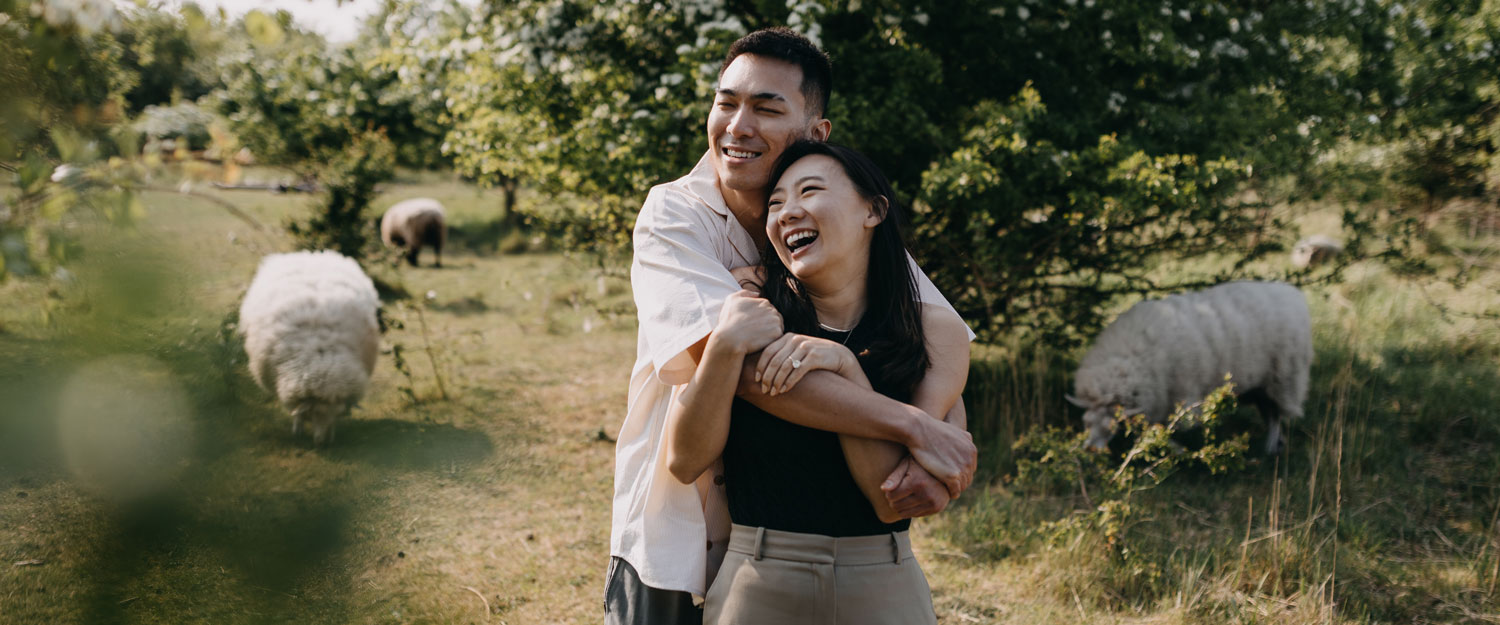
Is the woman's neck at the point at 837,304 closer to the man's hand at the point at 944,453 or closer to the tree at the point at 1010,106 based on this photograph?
the man's hand at the point at 944,453

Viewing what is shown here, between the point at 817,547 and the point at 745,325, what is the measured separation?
0.60m

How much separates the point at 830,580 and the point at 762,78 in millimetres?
1519

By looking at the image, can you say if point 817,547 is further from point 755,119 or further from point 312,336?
point 312,336

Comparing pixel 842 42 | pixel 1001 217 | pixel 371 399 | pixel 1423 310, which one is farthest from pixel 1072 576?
pixel 1423 310

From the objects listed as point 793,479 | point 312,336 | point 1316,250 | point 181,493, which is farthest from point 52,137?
point 1316,250

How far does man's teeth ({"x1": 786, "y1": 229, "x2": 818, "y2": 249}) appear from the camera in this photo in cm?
240

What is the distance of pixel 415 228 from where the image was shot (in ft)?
49.2

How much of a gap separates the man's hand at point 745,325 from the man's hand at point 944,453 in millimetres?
453

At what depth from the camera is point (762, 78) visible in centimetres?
272

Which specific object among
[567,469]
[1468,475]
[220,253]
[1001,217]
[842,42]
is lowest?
[567,469]

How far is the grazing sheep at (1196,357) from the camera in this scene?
6.65 meters

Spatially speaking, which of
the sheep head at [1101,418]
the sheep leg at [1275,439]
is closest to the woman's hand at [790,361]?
the sheep head at [1101,418]

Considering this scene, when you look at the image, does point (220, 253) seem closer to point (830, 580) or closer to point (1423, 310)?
point (830, 580)

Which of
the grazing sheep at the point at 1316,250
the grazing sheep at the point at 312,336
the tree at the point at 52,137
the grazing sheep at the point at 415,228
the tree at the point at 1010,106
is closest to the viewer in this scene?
the tree at the point at 52,137
